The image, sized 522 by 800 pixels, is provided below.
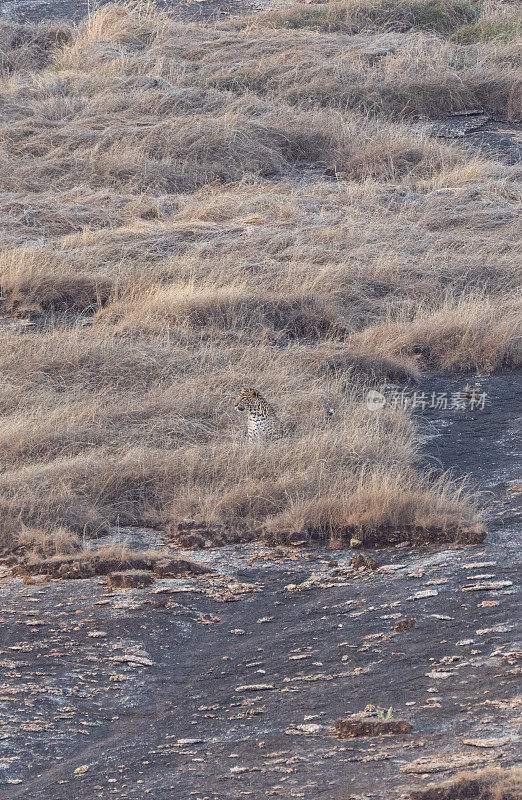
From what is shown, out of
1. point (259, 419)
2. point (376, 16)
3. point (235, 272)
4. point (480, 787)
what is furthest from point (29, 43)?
point (480, 787)

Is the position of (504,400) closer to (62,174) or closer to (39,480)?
(39,480)

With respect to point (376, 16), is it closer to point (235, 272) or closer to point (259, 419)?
point (235, 272)

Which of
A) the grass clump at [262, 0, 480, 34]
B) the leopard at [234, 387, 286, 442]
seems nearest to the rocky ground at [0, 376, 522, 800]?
the leopard at [234, 387, 286, 442]

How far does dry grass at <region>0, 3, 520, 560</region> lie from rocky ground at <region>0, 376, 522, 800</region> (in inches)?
15.8

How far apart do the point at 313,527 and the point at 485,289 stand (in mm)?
4461

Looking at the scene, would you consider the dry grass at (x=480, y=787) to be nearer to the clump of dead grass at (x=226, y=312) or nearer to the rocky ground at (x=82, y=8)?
the clump of dead grass at (x=226, y=312)

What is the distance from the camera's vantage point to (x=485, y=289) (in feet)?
27.3

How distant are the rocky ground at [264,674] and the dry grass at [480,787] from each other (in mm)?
84

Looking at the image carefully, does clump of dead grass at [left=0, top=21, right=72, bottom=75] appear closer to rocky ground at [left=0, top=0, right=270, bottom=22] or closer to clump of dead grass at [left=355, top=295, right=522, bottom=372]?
rocky ground at [left=0, top=0, right=270, bottom=22]

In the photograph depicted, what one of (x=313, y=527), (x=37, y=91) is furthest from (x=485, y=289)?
(x=37, y=91)

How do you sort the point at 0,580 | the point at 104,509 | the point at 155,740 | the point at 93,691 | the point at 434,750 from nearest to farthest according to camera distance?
the point at 434,750 → the point at 155,740 → the point at 93,691 → the point at 0,580 → the point at 104,509

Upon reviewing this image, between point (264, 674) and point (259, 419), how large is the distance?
2.31 meters

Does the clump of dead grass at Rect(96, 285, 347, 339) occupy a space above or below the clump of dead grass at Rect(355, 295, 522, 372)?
above

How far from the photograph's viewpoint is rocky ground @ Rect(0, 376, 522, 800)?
103 inches
